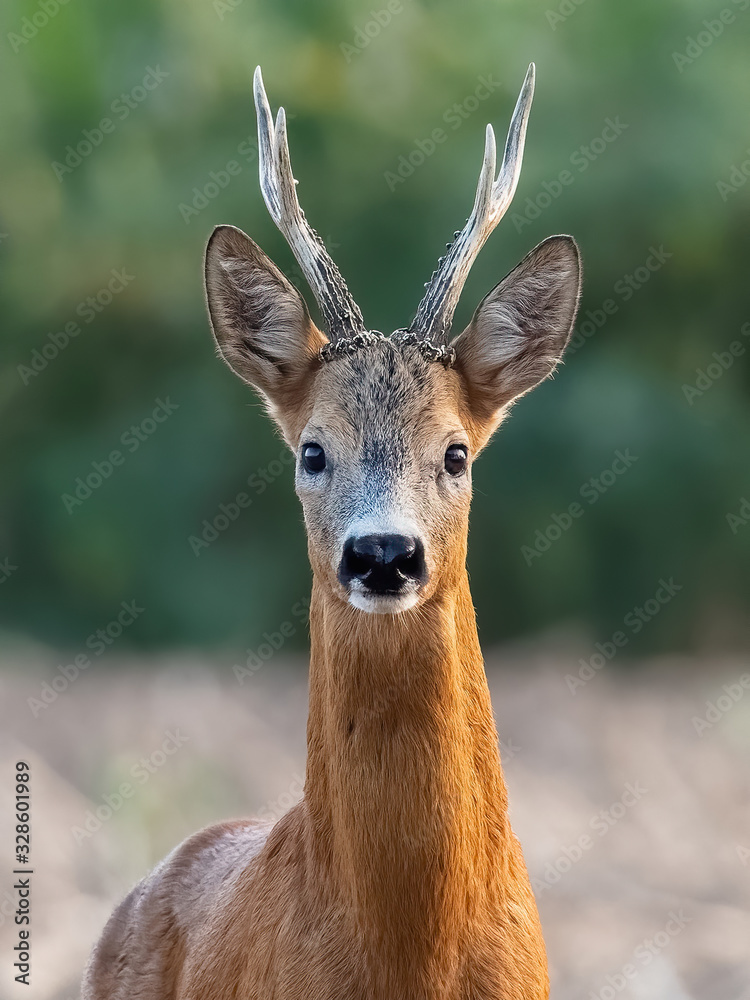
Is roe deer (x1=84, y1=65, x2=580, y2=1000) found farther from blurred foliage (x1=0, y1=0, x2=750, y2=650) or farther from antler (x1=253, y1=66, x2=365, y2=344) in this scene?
blurred foliage (x1=0, y1=0, x2=750, y2=650)

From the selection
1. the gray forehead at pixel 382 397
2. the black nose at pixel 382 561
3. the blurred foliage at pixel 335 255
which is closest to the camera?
the black nose at pixel 382 561

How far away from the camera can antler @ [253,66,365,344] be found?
322 cm

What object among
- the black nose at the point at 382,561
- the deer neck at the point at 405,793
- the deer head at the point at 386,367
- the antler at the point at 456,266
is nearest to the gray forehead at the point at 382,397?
the deer head at the point at 386,367

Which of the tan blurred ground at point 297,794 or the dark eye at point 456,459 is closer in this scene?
the dark eye at point 456,459

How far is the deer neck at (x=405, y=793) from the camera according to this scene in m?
2.84

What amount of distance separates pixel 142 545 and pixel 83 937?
304 cm

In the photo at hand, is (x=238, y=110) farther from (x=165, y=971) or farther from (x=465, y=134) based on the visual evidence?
(x=165, y=971)

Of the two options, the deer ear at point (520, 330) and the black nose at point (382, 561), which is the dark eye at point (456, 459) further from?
the black nose at point (382, 561)

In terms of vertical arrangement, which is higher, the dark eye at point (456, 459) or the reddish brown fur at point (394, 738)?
the dark eye at point (456, 459)

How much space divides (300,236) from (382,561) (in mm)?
1165

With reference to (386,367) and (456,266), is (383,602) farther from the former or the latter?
(456,266)

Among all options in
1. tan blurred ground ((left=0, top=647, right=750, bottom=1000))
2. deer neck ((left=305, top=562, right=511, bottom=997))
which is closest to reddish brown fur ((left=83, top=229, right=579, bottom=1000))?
deer neck ((left=305, top=562, right=511, bottom=997))

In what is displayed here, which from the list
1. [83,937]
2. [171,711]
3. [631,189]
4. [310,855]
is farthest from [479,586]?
[310,855]

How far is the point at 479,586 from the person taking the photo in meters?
8.77
